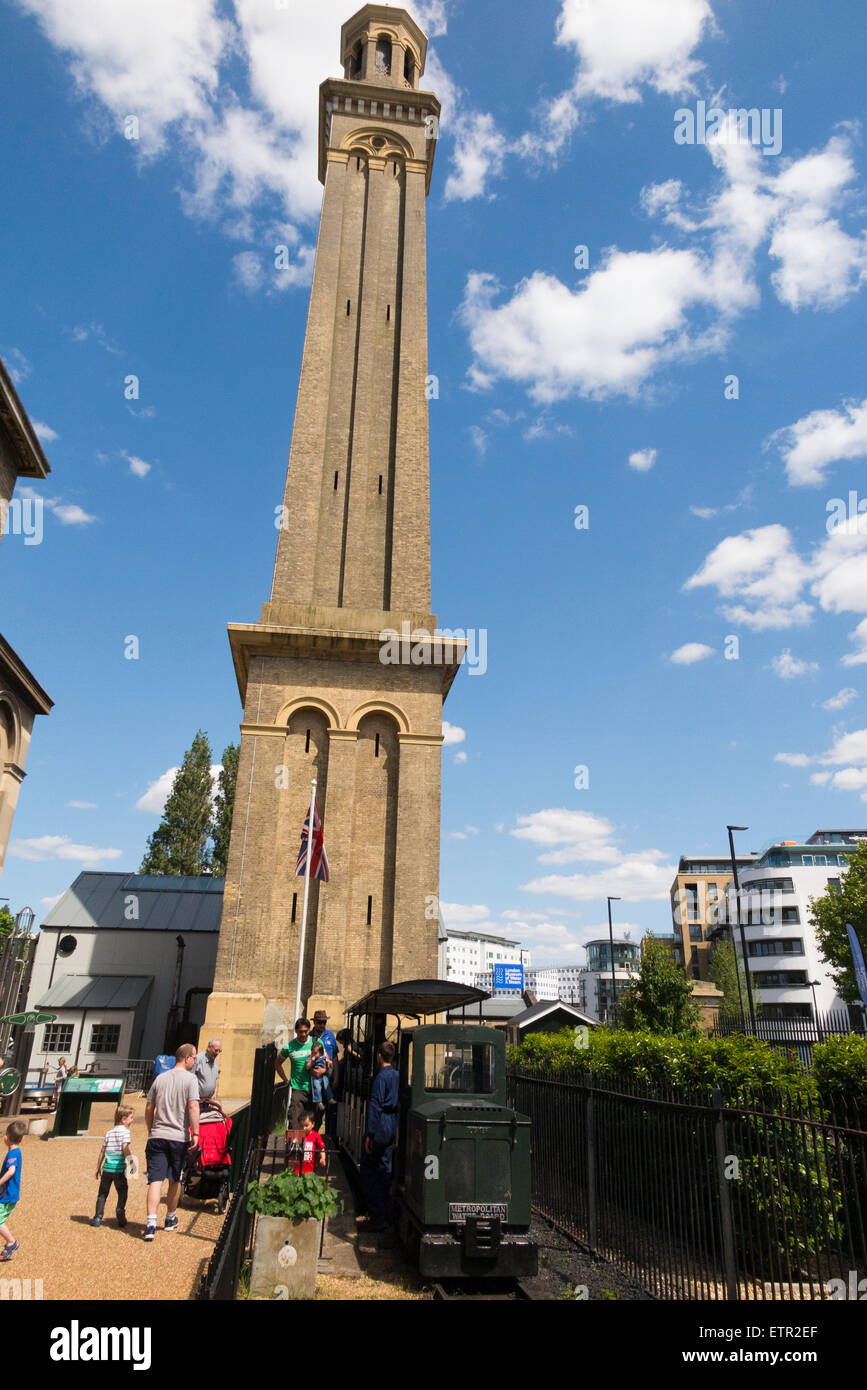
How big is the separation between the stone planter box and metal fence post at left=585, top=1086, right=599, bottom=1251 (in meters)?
4.67

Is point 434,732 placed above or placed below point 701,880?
below

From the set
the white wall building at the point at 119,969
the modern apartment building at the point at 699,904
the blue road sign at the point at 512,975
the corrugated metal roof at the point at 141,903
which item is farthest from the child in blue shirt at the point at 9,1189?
the modern apartment building at the point at 699,904

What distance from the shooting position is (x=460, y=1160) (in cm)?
977

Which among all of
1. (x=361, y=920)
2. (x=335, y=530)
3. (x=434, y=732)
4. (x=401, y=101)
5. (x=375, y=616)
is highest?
(x=401, y=101)

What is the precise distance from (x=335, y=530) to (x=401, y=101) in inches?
853

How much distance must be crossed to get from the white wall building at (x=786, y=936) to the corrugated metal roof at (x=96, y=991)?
54669mm

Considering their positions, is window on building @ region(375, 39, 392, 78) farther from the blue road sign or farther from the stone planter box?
the stone planter box

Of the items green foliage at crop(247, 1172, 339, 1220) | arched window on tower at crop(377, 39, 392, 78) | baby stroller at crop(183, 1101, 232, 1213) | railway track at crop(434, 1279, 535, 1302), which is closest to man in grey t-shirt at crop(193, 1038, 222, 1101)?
baby stroller at crop(183, 1101, 232, 1213)

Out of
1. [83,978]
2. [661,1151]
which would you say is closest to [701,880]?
[83,978]

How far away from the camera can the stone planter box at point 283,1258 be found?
8.28 m

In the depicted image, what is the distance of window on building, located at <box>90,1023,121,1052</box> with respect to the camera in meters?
33.1

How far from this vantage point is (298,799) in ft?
84.7

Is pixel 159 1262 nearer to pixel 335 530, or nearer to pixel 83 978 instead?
pixel 335 530
